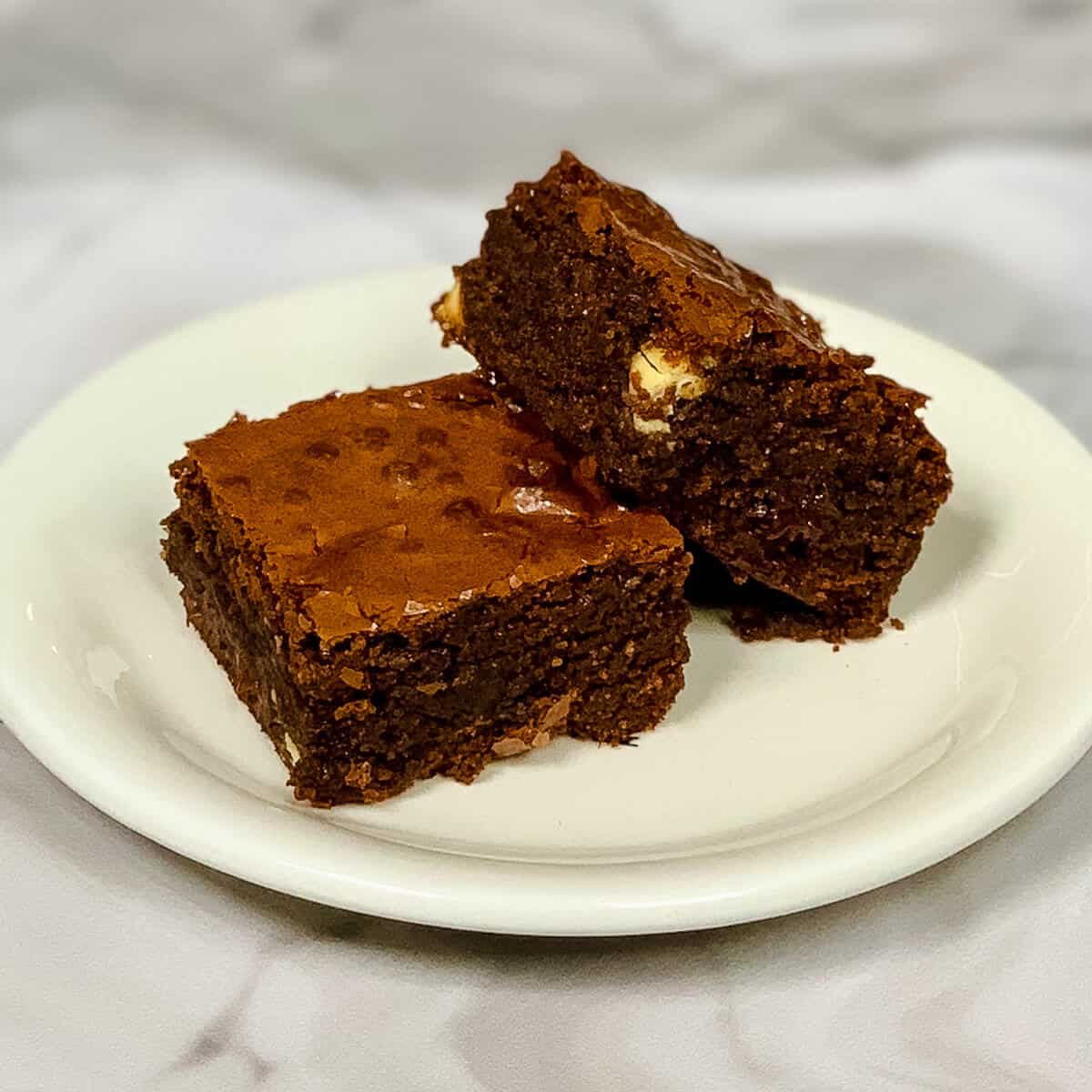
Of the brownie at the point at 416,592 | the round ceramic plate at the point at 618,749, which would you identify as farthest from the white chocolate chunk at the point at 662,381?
the round ceramic plate at the point at 618,749

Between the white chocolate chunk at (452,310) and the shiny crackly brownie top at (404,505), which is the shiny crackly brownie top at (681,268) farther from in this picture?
the shiny crackly brownie top at (404,505)

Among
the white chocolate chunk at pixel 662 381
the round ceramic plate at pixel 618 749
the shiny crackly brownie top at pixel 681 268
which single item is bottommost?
the round ceramic plate at pixel 618 749

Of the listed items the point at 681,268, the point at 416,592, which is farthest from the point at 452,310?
the point at 416,592

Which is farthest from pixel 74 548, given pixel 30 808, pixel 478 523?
pixel 478 523

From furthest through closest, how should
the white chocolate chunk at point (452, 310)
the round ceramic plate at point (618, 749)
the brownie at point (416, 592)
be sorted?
the white chocolate chunk at point (452, 310) < the brownie at point (416, 592) < the round ceramic plate at point (618, 749)

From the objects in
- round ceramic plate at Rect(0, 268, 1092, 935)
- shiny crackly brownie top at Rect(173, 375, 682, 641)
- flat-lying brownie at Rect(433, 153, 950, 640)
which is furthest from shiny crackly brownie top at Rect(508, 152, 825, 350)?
round ceramic plate at Rect(0, 268, 1092, 935)

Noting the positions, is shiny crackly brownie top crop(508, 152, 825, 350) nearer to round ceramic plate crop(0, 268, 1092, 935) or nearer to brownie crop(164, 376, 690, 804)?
brownie crop(164, 376, 690, 804)

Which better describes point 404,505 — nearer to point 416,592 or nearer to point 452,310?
point 416,592
